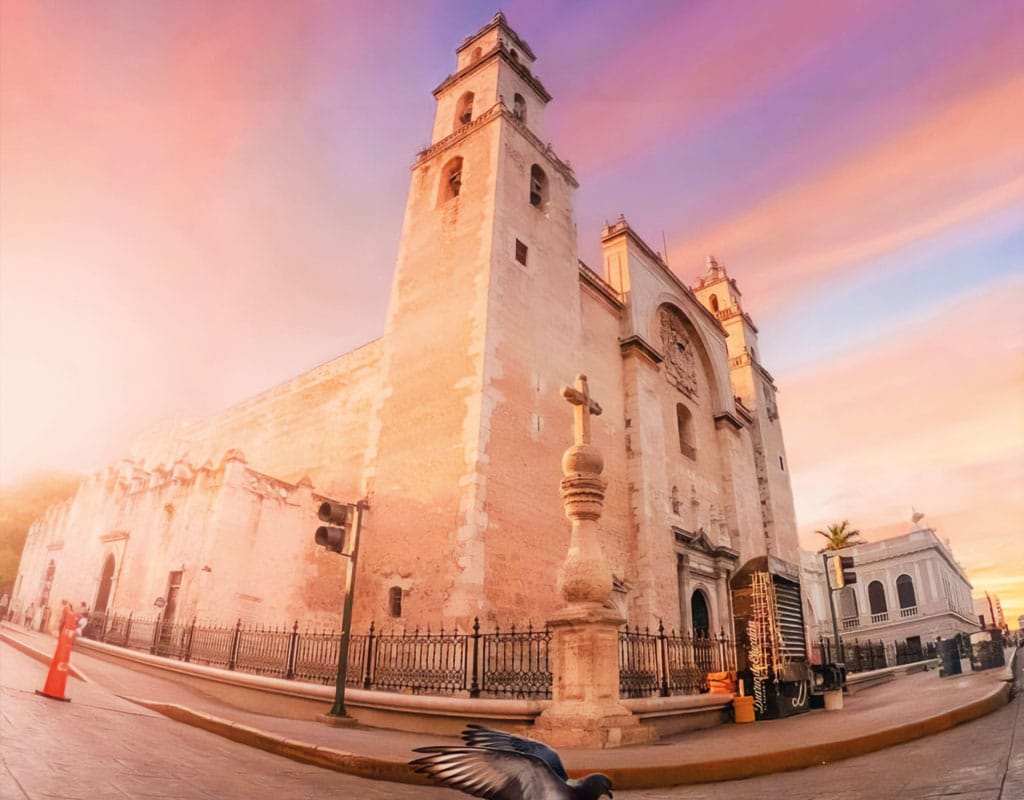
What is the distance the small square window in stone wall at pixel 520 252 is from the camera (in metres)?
15.2

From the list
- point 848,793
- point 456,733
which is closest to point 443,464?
point 456,733

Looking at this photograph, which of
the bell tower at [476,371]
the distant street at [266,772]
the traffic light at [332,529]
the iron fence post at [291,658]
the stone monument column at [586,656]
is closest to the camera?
the distant street at [266,772]

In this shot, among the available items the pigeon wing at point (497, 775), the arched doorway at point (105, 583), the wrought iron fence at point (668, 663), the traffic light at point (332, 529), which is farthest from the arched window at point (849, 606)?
the pigeon wing at point (497, 775)

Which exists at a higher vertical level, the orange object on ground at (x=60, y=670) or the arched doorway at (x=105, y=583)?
the arched doorway at (x=105, y=583)

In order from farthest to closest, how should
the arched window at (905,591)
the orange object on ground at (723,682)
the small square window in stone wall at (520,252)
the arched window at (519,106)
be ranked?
the arched window at (905,591)
the arched window at (519,106)
the small square window in stone wall at (520,252)
the orange object on ground at (723,682)

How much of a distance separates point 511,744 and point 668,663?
756 centimetres

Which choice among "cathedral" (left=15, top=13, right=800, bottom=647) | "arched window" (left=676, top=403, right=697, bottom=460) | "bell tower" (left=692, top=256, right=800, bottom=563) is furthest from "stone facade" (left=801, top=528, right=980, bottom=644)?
"cathedral" (left=15, top=13, right=800, bottom=647)

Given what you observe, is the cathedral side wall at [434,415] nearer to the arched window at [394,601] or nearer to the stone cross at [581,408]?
the arched window at [394,601]

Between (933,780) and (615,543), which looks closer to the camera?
(933,780)

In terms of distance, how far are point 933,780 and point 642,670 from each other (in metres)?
5.91

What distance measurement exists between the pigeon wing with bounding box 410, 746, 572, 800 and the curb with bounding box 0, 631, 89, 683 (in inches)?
387

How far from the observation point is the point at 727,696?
29.9 feet

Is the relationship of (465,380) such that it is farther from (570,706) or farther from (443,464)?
(570,706)

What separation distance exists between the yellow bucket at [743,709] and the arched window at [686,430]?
461 inches
